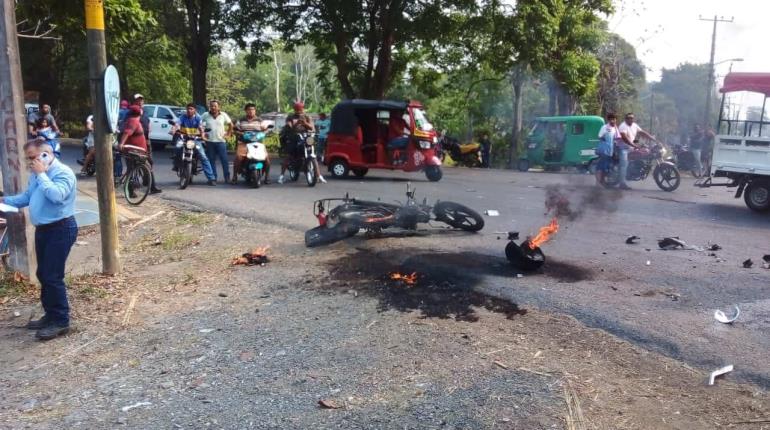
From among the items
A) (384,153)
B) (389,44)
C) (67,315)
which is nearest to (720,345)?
(67,315)

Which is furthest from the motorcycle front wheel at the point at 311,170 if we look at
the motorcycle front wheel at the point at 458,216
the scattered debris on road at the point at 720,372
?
the scattered debris on road at the point at 720,372

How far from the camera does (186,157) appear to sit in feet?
40.8

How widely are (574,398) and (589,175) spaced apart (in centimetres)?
1709

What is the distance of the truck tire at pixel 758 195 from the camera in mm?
11406

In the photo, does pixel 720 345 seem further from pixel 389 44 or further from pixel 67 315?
pixel 389 44

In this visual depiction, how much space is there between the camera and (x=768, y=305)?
18.0 ft

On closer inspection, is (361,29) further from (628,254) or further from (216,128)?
(628,254)

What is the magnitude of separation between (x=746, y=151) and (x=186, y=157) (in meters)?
10.5

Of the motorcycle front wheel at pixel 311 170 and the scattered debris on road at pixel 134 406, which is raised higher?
the motorcycle front wheel at pixel 311 170

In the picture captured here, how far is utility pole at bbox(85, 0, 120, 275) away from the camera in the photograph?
617cm

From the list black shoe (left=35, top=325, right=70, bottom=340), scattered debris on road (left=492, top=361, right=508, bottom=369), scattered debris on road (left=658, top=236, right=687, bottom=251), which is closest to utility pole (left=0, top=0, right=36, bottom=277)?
black shoe (left=35, top=325, right=70, bottom=340)

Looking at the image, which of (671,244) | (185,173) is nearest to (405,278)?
(671,244)

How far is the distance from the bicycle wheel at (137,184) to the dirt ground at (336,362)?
4381mm

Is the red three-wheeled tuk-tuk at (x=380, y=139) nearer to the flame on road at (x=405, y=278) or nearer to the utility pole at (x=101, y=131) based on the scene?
the flame on road at (x=405, y=278)
